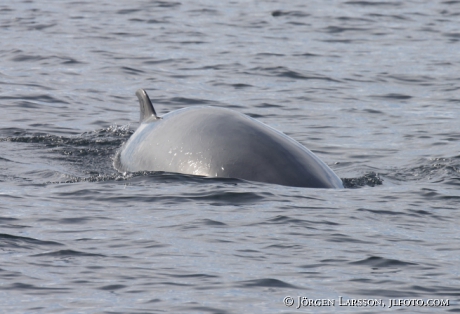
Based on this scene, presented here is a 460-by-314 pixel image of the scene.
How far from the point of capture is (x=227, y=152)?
1218 cm

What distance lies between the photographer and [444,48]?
29500mm

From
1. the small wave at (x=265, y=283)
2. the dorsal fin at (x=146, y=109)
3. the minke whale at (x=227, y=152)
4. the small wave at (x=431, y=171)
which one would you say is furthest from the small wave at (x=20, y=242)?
the small wave at (x=431, y=171)

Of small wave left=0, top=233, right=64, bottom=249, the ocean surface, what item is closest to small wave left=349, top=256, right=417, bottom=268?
the ocean surface

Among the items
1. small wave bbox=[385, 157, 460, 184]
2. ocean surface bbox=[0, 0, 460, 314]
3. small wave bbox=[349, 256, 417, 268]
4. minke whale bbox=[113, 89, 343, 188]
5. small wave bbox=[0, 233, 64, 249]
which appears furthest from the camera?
small wave bbox=[385, 157, 460, 184]

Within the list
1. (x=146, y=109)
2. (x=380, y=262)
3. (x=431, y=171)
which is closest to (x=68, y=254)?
(x=380, y=262)

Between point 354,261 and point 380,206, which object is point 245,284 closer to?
point 354,261

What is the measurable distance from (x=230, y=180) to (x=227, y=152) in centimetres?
34

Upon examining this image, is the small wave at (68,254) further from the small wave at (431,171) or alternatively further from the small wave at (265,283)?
the small wave at (431,171)

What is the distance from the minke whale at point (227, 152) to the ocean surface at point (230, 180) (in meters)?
0.17

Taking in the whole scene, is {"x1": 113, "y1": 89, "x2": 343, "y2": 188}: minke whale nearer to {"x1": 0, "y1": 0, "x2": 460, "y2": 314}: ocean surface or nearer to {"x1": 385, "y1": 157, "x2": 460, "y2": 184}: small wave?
{"x1": 0, "y1": 0, "x2": 460, "y2": 314}: ocean surface

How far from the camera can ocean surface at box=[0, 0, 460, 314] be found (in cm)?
912

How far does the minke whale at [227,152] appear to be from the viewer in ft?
39.4

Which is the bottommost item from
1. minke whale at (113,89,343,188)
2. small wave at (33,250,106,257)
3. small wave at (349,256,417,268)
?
small wave at (349,256,417,268)

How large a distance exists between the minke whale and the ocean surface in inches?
6.6
